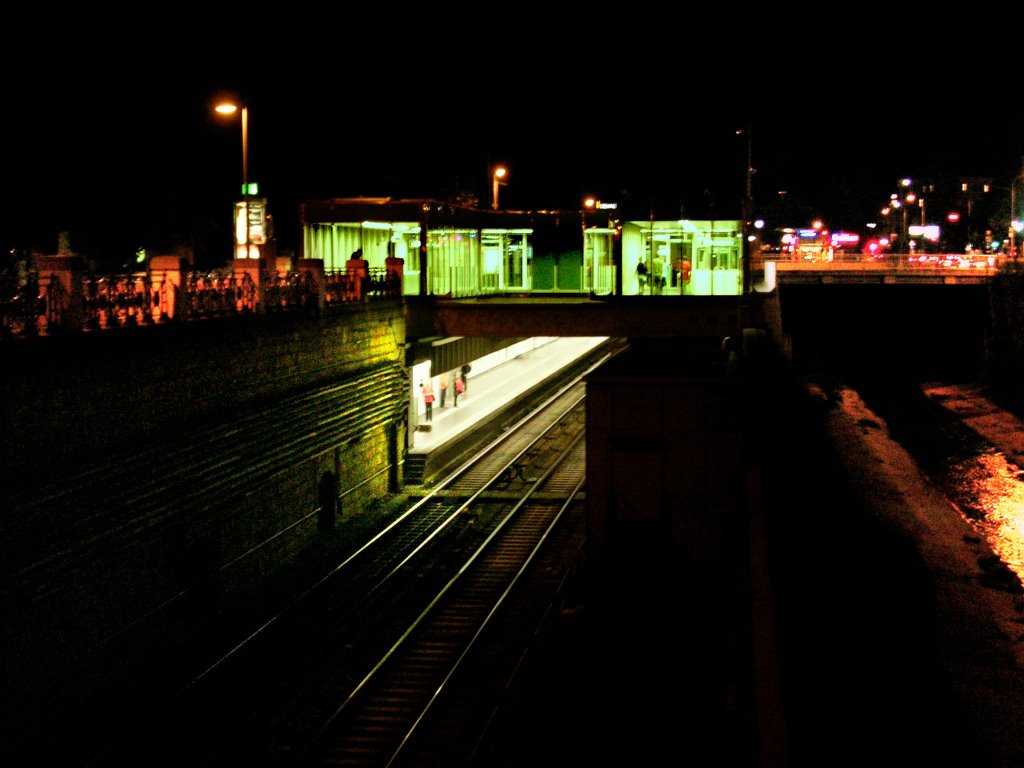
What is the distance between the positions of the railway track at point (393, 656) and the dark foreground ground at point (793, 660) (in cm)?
80

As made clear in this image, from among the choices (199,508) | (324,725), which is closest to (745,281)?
(199,508)

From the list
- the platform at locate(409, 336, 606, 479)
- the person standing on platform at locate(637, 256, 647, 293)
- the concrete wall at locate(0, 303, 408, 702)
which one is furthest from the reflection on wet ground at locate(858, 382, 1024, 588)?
the concrete wall at locate(0, 303, 408, 702)

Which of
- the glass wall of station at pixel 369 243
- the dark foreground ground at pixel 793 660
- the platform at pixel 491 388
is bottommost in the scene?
the dark foreground ground at pixel 793 660

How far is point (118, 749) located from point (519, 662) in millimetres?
4790

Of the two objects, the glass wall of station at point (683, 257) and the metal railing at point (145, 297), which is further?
the glass wall of station at point (683, 257)

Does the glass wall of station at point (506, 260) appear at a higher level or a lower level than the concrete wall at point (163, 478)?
higher

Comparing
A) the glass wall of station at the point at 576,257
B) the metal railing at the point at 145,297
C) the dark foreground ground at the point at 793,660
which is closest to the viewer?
the dark foreground ground at the point at 793,660

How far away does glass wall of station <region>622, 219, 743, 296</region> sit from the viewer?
108ft

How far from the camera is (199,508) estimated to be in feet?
48.7

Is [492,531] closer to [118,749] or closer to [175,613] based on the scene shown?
[175,613]

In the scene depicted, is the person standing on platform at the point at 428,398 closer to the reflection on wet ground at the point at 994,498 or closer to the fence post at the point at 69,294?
the reflection on wet ground at the point at 994,498

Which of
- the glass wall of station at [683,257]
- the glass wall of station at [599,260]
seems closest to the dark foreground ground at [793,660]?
the glass wall of station at [683,257]

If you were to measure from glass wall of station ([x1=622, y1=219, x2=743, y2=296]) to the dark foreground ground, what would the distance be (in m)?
10.5

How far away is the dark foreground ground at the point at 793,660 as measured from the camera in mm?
A: 9977
